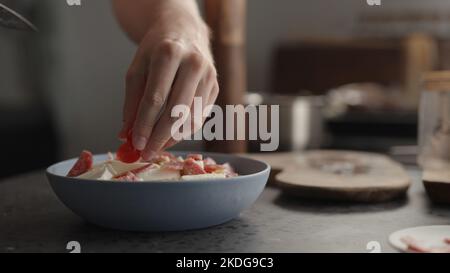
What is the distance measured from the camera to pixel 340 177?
0.91m

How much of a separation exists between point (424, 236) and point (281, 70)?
262cm

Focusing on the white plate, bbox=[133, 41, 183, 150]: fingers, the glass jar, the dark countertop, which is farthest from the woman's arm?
the glass jar

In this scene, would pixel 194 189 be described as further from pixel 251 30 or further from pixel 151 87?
pixel 251 30

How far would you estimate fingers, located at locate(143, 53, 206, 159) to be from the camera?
2.16 feet

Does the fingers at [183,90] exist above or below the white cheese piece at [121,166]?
above

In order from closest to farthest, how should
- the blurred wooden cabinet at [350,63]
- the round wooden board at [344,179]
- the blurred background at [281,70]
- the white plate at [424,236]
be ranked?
1. the white plate at [424,236]
2. the round wooden board at [344,179]
3. the blurred background at [281,70]
4. the blurred wooden cabinet at [350,63]

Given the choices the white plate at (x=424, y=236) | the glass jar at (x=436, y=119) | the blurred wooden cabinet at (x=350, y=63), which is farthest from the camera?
the blurred wooden cabinet at (x=350, y=63)

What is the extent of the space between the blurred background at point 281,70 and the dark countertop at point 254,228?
0.63 ft

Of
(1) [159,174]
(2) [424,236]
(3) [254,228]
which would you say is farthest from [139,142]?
(2) [424,236]

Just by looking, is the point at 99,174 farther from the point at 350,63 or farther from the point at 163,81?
the point at 350,63

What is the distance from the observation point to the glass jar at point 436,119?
3.20 ft

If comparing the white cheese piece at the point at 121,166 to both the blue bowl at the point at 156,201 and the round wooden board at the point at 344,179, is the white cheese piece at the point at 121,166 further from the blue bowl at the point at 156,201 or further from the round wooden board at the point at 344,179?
the round wooden board at the point at 344,179

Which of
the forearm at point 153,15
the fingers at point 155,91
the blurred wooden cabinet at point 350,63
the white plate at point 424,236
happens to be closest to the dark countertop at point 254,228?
the white plate at point 424,236
